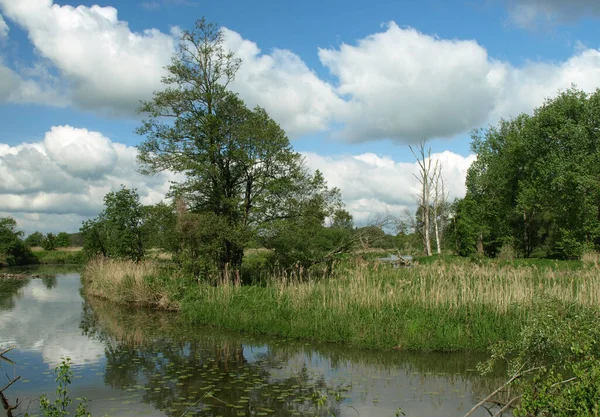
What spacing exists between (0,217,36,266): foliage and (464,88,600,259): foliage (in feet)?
163

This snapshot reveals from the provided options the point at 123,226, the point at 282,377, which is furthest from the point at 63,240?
the point at 282,377

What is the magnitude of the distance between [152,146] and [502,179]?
31156mm

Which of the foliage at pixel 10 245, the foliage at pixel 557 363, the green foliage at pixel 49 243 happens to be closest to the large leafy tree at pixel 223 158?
the foliage at pixel 557 363

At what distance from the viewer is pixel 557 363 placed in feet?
24.6

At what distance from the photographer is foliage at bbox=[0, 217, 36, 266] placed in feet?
186

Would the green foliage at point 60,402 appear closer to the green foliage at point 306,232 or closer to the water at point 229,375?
the water at point 229,375

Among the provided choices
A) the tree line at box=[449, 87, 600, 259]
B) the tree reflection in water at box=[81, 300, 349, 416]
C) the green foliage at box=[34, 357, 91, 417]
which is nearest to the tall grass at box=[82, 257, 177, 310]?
the tree reflection in water at box=[81, 300, 349, 416]

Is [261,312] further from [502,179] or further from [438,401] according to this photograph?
[502,179]

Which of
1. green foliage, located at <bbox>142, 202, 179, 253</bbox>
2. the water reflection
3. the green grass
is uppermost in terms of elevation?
green foliage, located at <bbox>142, 202, 179, 253</bbox>

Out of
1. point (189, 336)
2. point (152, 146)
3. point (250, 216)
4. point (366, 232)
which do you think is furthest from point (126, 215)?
point (189, 336)

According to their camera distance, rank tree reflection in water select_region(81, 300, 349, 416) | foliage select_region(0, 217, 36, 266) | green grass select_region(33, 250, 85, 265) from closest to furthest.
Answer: tree reflection in water select_region(81, 300, 349, 416)
foliage select_region(0, 217, 36, 266)
green grass select_region(33, 250, 85, 265)

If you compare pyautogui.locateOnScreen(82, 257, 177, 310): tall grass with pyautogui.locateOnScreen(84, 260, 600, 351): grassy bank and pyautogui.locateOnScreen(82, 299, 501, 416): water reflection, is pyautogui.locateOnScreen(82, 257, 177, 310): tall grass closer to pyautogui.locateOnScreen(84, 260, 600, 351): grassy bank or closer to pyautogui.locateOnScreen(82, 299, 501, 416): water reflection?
pyautogui.locateOnScreen(84, 260, 600, 351): grassy bank

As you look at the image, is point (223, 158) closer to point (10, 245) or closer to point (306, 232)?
point (306, 232)

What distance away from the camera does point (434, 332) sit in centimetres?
1227
